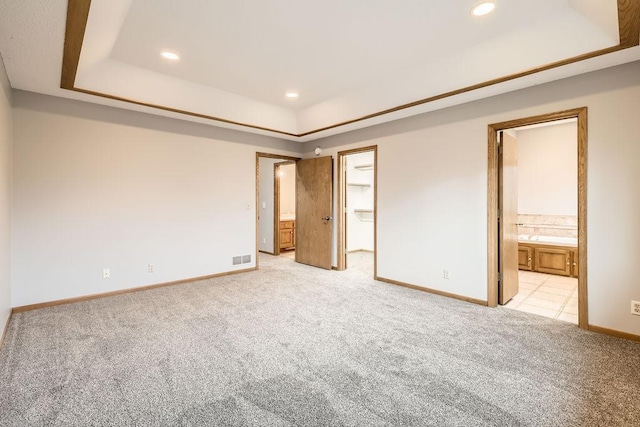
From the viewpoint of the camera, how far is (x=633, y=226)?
105 inches

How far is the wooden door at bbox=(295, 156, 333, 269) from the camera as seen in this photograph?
17.7 ft

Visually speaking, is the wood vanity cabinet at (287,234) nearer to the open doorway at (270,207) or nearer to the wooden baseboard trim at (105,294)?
the open doorway at (270,207)

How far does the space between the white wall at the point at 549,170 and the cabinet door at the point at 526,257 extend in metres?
0.92

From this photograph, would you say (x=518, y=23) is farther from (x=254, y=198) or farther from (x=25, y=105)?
(x=25, y=105)

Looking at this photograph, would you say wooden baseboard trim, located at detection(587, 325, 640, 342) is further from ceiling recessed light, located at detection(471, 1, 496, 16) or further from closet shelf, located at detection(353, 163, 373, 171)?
closet shelf, located at detection(353, 163, 373, 171)

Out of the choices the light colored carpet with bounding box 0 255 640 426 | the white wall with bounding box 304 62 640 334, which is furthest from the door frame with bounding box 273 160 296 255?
the light colored carpet with bounding box 0 255 640 426

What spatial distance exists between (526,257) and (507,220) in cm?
221

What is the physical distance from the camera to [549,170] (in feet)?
18.5

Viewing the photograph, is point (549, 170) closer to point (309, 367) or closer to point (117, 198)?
point (309, 367)

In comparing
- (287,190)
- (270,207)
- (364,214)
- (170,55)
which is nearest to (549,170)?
(364,214)

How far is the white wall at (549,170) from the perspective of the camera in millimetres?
5406

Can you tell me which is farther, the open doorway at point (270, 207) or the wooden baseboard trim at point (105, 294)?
the open doorway at point (270, 207)

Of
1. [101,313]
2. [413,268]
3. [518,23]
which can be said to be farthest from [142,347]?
[518,23]

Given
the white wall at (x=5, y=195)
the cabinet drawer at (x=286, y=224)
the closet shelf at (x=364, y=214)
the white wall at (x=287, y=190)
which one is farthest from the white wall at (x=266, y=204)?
the white wall at (x=5, y=195)
